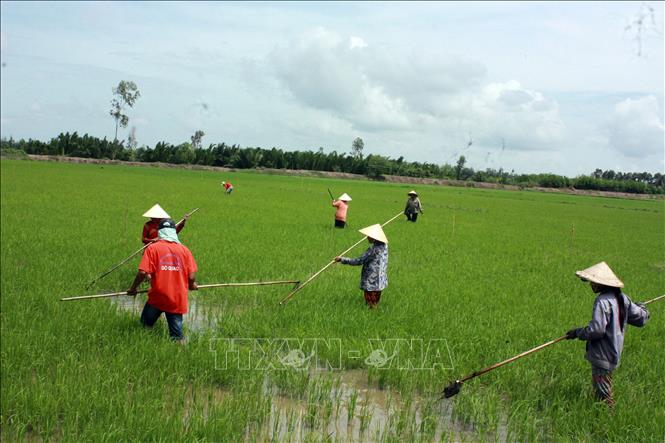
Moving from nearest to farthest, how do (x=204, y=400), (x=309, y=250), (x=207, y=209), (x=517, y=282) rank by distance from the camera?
(x=204, y=400) → (x=517, y=282) → (x=309, y=250) → (x=207, y=209)

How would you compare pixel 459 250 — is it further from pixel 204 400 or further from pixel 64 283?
pixel 204 400

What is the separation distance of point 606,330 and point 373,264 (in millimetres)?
2771

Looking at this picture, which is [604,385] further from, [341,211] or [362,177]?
[362,177]

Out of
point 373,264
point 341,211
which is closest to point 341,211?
point 341,211

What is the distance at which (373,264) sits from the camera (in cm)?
624

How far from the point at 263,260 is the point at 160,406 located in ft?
18.7

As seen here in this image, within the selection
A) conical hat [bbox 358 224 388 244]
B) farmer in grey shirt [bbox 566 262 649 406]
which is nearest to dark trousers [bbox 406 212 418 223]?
conical hat [bbox 358 224 388 244]

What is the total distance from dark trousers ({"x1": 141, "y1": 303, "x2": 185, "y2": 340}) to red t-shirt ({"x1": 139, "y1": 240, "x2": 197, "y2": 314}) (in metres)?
0.09

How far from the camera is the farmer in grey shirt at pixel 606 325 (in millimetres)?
3926

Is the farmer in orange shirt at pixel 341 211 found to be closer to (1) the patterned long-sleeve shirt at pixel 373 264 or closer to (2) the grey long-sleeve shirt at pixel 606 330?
(1) the patterned long-sleeve shirt at pixel 373 264

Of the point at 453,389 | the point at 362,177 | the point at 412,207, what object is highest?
the point at 362,177

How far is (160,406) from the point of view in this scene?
12.3 feet

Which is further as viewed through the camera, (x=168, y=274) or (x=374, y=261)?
(x=374, y=261)

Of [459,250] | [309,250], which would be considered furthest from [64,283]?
[459,250]
